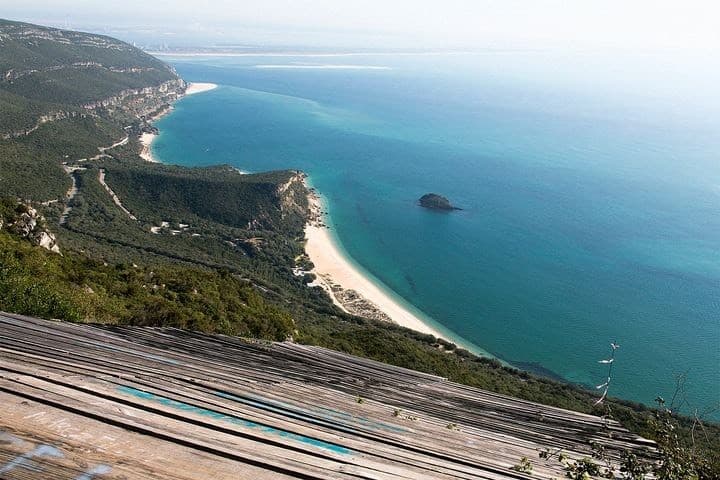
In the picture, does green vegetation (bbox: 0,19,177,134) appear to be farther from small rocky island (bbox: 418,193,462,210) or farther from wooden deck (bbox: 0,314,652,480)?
wooden deck (bbox: 0,314,652,480)

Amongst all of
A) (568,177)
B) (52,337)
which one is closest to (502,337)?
(52,337)

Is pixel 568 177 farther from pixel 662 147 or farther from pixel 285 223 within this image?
pixel 285 223

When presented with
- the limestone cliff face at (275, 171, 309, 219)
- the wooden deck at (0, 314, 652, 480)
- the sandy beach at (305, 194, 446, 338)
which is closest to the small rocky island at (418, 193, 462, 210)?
the limestone cliff face at (275, 171, 309, 219)

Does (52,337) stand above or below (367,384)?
above

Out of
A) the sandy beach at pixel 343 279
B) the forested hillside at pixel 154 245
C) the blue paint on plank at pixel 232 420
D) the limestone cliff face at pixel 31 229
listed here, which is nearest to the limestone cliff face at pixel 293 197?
the forested hillside at pixel 154 245

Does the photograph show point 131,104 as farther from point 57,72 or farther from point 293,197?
point 293,197

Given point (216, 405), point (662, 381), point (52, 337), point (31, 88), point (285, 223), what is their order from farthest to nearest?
point (31, 88) < point (285, 223) < point (662, 381) < point (52, 337) < point (216, 405)

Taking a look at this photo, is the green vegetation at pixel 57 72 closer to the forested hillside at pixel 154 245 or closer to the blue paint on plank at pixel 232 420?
the forested hillside at pixel 154 245
